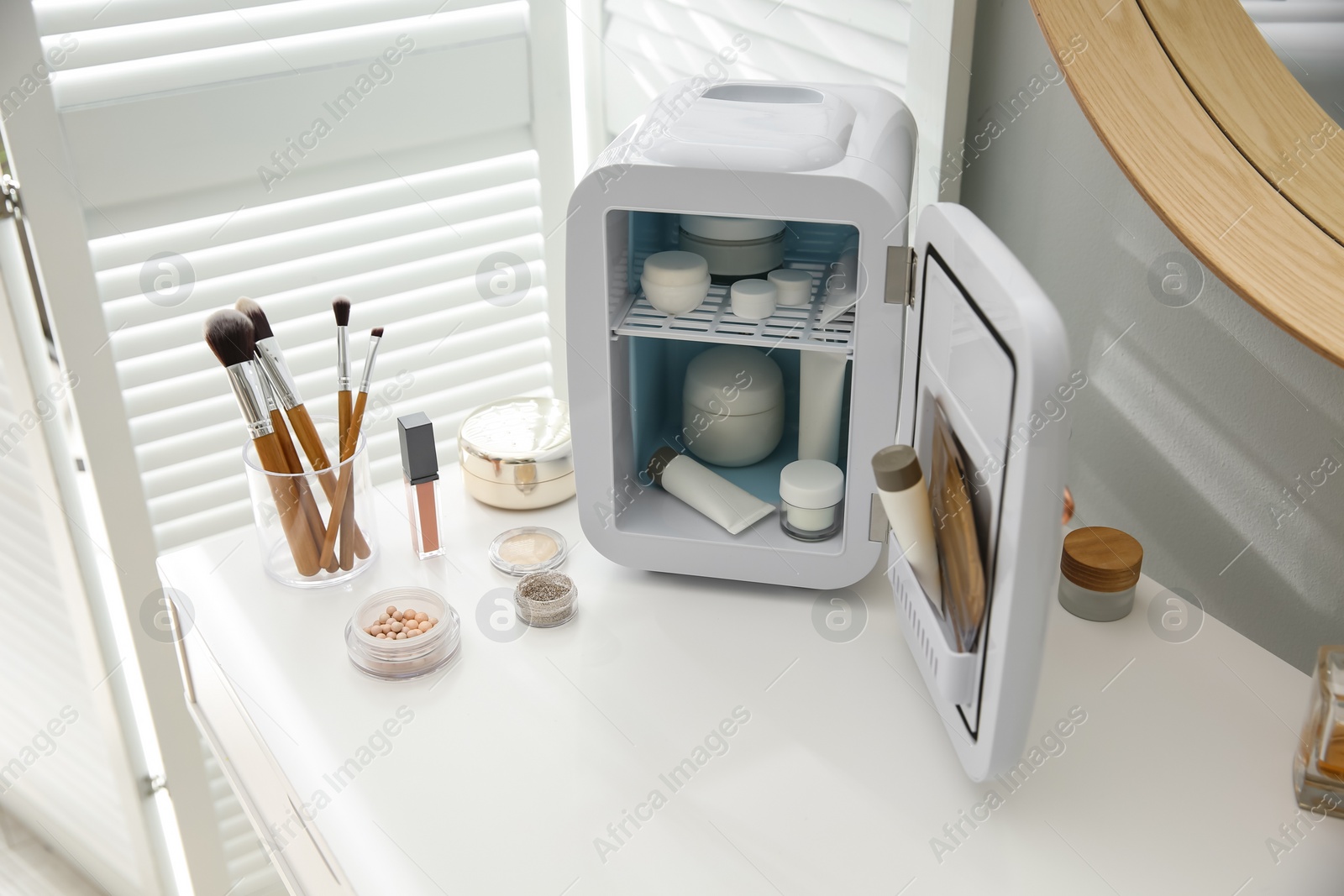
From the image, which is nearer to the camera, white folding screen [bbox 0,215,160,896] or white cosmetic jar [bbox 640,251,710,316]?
white cosmetic jar [bbox 640,251,710,316]

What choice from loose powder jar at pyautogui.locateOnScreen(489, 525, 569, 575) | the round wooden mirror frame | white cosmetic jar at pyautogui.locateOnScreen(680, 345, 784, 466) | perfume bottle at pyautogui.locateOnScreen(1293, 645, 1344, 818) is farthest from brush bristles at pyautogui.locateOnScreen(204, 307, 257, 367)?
perfume bottle at pyautogui.locateOnScreen(1293, 645, 1344, 818)

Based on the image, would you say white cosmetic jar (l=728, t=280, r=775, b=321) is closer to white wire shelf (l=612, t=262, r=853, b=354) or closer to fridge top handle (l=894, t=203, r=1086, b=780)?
white wire shelf (l=612, t=262, r=853, b=354)

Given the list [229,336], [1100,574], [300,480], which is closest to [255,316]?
[229,336]

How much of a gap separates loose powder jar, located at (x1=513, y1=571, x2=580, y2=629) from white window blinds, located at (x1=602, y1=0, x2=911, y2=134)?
525mm

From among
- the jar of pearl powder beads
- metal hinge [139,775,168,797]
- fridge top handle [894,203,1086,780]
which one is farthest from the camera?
metal hinge [139,775,168,797]

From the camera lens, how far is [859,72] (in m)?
1.12

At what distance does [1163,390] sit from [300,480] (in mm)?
687

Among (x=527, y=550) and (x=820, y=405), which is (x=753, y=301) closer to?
(x=820, y=405)

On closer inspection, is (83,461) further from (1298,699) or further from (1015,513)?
(1298,699)

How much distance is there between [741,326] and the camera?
2.68 feet

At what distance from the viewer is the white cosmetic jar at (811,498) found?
84 centimetres

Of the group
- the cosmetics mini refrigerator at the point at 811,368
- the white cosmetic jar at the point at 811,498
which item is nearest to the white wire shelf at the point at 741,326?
the cosmetics mini refrigerator at the point at 811,368

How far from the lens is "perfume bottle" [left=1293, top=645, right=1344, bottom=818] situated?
64cm

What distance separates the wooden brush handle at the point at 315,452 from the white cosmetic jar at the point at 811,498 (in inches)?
13.4
